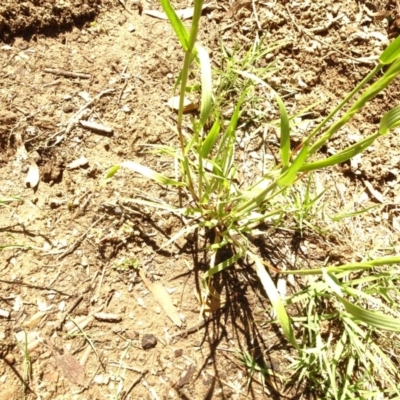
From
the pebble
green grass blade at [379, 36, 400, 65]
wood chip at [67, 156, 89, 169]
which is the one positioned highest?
green grass blade at [379, 36, 400, 65]

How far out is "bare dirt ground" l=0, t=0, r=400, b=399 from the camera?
1268mm

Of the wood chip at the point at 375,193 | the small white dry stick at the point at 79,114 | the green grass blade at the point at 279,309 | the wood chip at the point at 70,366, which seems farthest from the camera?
the wood chip at the point at 375,193

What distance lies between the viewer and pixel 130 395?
1.25 metres

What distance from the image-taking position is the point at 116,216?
54.4 inches

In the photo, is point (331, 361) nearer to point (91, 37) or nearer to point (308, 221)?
point (308, 221)

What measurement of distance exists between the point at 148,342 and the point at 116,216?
15.8 inches

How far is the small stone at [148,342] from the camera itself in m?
1.29

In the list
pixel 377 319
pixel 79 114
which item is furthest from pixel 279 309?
pixel 79 114

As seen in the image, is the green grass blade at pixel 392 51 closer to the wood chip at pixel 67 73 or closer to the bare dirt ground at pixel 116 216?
the bare dirt ground at pixel 116 216

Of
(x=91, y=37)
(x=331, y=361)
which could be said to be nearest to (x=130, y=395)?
(x=331, y=361)

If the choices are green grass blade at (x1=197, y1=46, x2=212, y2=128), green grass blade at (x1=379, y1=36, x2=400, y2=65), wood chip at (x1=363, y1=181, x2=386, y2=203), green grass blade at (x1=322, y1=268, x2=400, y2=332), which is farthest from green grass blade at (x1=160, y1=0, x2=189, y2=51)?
wood chip at (x1=363, y1=181, x2=386, y2=203)

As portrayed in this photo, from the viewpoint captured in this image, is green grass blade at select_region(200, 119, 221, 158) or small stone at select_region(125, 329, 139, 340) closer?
green grass blade at select_region(200, 119, 221, 158)

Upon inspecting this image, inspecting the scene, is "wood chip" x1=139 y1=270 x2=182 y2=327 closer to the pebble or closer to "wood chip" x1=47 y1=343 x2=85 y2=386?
the pebble

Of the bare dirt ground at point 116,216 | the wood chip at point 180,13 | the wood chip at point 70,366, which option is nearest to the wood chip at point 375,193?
the bare dirt ground at point 116,216
